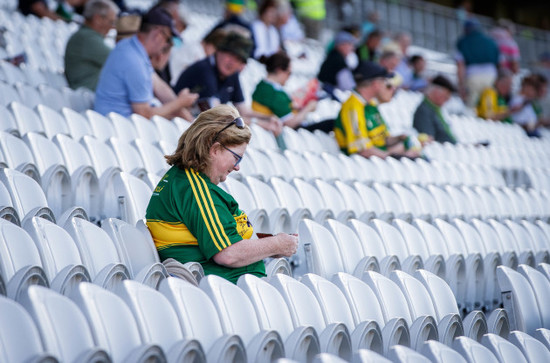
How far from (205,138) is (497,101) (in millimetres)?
7354

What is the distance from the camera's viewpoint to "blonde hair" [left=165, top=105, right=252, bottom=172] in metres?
2.35

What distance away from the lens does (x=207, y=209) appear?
228 centimetres

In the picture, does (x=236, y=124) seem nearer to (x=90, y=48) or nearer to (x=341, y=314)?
(x=341, y=314)

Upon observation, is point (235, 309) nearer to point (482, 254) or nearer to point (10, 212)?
point (10, 212)

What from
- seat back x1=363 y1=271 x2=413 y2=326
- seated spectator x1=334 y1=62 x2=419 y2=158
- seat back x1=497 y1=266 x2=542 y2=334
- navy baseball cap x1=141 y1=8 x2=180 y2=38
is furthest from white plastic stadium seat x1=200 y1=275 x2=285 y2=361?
seated spectator x1=334 y1=62 x2=419 y2=158

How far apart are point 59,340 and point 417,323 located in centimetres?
114

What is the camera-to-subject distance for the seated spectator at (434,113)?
20.1ft

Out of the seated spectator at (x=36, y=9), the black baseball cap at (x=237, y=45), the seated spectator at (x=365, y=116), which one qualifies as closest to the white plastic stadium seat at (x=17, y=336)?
the black baseball cap at (x=237, y=45)

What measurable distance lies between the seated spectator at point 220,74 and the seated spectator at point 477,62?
5490 mm

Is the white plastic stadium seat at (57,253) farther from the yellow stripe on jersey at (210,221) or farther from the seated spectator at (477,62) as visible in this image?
the seated spectator at (477,62)

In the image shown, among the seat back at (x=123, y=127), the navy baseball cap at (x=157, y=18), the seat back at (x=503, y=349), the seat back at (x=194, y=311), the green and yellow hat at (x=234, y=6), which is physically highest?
the green and yellow hat at (x=234, y=6)

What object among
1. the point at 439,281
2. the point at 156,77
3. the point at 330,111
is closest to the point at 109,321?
the point at 439,281

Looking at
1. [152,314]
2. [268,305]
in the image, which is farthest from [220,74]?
[152,314]

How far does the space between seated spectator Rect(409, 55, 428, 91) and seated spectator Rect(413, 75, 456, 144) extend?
3.25m
